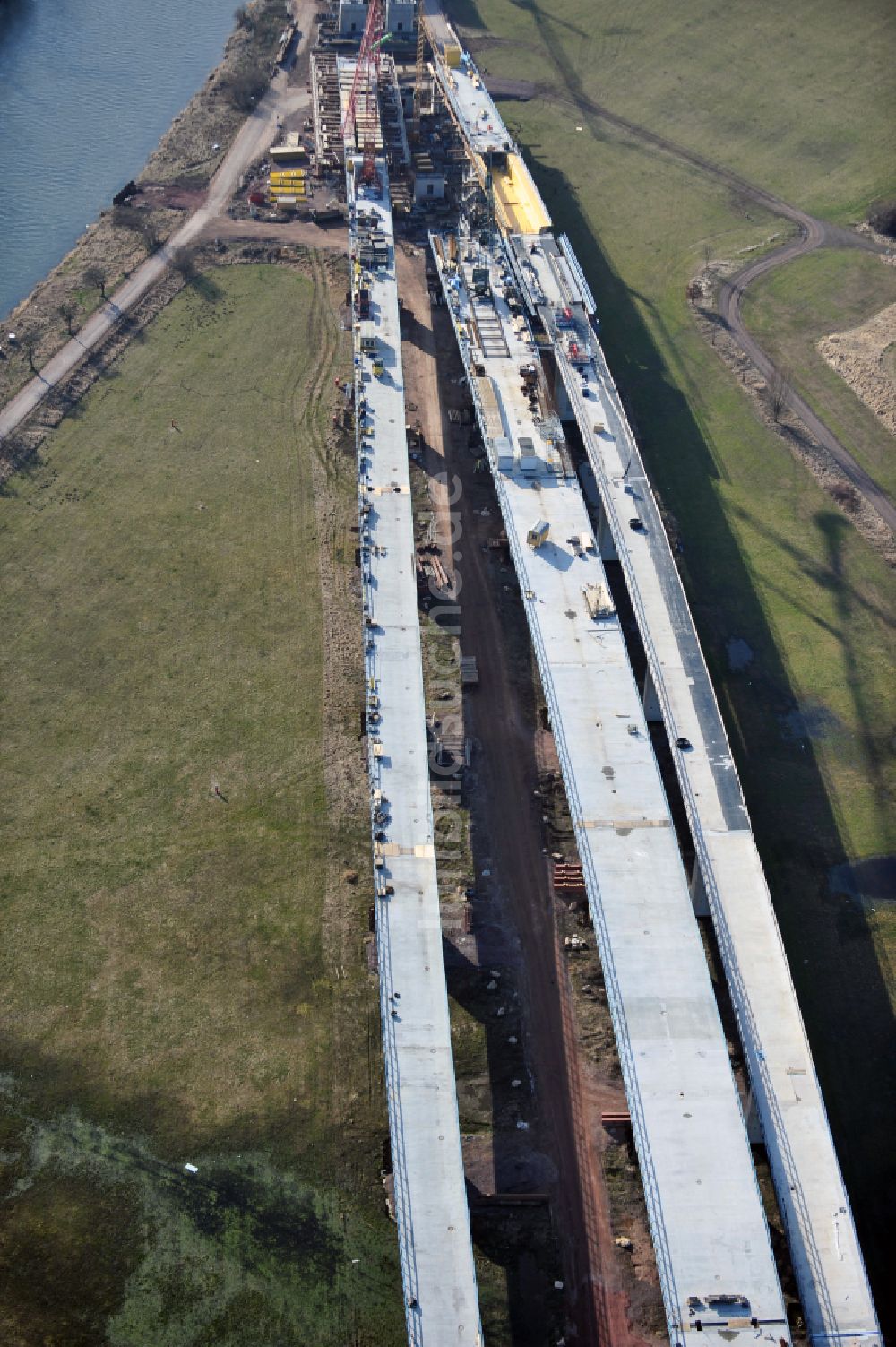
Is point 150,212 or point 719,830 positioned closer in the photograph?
point 719,830

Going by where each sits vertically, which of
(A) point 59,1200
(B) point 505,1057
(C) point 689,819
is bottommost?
(A) point 59,1200

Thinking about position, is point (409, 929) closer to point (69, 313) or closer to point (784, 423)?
point (784, 423)

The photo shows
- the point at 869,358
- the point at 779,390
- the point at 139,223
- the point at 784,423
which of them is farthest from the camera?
the point at 139,223

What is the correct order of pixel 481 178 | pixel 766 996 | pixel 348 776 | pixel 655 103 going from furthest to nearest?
pixel 655 103 → pixel 481 178 → pixel 348 776 → pixel 766 996

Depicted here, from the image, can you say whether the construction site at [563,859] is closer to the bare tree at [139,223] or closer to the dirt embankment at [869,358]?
the dirt embankment at [869,358]

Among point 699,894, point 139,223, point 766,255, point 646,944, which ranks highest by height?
point 139,223

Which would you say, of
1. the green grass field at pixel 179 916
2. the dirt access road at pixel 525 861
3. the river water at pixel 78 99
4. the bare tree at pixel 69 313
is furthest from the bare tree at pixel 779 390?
the river water at pixel 78 99

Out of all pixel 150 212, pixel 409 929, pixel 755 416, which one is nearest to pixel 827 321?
pixel 755 416

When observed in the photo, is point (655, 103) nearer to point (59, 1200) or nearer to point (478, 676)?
point (478, 676)

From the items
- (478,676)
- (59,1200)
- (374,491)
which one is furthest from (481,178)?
(59,1200)
